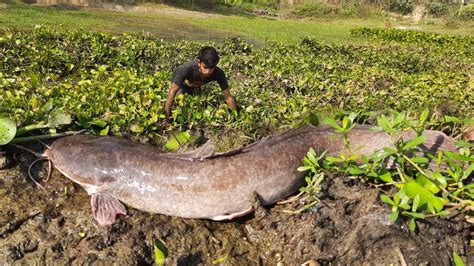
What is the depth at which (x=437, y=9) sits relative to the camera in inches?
1592

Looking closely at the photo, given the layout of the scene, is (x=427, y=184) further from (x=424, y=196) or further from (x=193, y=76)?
(x=193, y=76)

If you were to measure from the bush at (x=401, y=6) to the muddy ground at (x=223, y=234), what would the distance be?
43.3 m

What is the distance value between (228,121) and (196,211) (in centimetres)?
158

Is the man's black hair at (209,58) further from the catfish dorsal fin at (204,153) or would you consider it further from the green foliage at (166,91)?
the catfish dorsal fin at (204,153)

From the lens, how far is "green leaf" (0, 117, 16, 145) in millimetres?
3615

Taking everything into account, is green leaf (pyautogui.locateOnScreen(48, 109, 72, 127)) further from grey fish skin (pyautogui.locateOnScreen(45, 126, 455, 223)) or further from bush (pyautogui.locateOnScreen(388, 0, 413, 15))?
bush (pyautogui.locateOnScreen(388, 0, 413, 15))

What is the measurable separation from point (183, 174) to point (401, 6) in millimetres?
43917

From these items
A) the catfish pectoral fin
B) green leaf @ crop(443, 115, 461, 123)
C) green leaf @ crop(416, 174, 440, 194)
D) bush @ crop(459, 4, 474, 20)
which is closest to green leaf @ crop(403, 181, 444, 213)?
green leaf @ crop(416, 174, 440, 194)

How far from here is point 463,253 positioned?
3.27 meters

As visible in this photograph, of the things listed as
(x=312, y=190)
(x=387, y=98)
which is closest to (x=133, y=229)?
(x=312, y=190)

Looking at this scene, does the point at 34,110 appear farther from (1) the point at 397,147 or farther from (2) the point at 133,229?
(1) the point at 397,147

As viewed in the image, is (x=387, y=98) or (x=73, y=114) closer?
(x=73, y=114)

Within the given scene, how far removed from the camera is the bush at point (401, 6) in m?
41.8

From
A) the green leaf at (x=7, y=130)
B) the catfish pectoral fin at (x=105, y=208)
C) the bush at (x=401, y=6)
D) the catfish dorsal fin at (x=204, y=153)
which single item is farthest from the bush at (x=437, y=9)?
the green leaf at (x=7, y=130)
